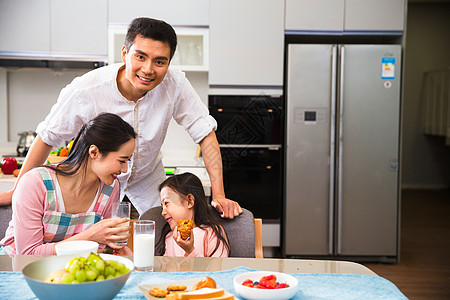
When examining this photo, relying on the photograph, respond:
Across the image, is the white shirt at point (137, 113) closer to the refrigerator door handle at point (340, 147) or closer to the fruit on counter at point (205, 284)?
the fruit on counter at point (205, 284)

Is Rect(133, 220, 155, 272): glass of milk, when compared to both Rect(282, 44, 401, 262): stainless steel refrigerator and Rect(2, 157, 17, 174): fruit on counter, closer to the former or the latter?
Rect(2, 157, 17, 174): fruit on counter

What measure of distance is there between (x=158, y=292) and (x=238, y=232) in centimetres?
71

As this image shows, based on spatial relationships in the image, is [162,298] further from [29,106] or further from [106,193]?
[29,106]

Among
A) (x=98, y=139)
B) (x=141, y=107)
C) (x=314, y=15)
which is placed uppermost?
(x=314, y=15)

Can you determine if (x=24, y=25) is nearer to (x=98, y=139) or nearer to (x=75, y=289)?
(x=98, y=139)

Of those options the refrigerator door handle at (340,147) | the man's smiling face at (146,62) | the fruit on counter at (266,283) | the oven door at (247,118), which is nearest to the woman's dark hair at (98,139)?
Answer: the man's smiling face at (146,62)

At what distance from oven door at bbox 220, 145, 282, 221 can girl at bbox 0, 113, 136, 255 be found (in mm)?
2103

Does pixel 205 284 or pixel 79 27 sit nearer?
pixel 205 284

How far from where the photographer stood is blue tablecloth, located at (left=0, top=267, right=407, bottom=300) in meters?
1.18

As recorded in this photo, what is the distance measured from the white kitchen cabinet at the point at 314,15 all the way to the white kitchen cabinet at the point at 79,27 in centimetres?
141

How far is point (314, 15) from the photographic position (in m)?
3.79

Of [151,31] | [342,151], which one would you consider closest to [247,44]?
[342,151]

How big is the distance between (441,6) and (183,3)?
527cm

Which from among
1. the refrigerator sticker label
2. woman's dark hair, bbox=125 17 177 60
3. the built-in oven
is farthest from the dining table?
the refrigerator sticker label
